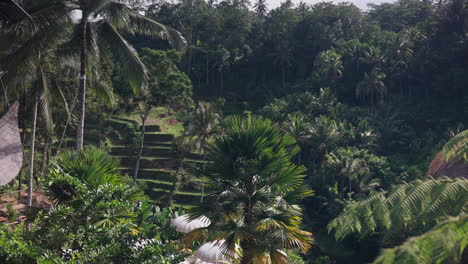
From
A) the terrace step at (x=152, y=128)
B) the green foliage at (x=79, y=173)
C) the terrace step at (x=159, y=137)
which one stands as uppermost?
the green foliage at (x=79, y=173)

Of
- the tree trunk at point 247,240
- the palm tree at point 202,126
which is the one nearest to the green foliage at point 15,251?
the tree trunk at point 247,240

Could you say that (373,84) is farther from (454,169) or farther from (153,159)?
(454,169)

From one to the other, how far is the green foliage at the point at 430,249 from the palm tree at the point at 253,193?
324cm

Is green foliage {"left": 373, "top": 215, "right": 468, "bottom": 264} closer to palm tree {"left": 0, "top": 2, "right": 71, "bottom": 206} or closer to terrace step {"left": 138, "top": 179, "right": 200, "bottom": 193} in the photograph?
palm tree {"left": 0, "top": 2, "right": 71, "bottom": 206}

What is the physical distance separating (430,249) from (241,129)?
4.05 m

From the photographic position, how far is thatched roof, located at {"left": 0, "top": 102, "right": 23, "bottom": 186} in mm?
10367

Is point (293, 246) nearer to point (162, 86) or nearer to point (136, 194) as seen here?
point (136, 194)

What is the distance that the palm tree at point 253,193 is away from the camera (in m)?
6.64

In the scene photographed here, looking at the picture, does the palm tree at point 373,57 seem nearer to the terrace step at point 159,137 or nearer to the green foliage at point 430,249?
the terrace step at point 159,137

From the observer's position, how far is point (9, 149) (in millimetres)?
10867

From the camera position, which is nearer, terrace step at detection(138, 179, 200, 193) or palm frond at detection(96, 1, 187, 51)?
palm frond at detection(96, 1, 187, 51)

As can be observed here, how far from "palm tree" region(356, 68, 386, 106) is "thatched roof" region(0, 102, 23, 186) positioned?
35188mm

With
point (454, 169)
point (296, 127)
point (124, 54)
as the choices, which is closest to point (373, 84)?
point (296, 127)

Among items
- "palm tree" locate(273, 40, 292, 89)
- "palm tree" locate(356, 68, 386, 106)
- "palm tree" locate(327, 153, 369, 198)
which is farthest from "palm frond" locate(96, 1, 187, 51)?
"palm tree" locate(273, 40, 292, 89)
